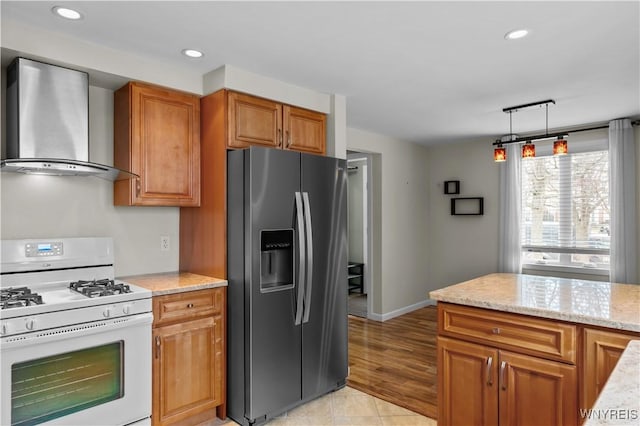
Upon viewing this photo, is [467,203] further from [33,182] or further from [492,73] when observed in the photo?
[33,182]

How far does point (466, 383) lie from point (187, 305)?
1.69m

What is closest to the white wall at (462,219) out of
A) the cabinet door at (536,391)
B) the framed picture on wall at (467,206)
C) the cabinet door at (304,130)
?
the framed picture on wall at (467,206)

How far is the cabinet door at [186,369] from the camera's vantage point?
2369 millimetres

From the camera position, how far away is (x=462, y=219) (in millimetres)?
5648

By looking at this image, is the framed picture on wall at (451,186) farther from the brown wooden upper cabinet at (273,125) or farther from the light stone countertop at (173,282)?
the light stone countertop at (173,282)

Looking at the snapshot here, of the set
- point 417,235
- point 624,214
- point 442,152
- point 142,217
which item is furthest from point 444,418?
point 442,152

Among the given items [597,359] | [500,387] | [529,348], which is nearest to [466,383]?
[500,387]

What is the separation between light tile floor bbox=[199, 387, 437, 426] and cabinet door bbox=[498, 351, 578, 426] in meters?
0.80

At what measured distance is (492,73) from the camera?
9.61ft

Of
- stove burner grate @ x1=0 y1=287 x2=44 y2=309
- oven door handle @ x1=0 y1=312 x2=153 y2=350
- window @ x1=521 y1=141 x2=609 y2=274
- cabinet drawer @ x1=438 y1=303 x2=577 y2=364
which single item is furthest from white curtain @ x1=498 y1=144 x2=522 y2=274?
stove burner grate @ x1=0 y1=287 x2=44 y2=309

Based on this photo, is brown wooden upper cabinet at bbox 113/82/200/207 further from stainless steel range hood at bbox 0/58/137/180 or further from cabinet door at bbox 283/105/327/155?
cabinet door at bbox 283/105/327/155

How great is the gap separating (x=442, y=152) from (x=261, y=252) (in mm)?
4066

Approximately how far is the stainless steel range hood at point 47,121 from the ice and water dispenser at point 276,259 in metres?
0.99

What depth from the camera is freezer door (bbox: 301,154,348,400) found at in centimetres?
286
